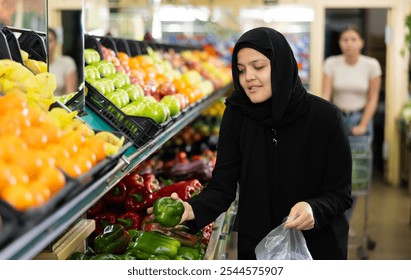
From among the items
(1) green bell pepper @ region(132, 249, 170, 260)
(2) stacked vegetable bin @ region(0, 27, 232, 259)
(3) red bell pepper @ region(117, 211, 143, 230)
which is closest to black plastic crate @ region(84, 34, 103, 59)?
(2) stacked vegetable bin @ region(0, 27, 232, 259)

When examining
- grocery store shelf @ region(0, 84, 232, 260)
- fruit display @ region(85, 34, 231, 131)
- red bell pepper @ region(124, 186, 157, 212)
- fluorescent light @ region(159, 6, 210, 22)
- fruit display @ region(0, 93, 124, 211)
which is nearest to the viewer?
grocery store shelf @ region(0, 84, 232, 260)

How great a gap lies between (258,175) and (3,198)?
1.33 meters

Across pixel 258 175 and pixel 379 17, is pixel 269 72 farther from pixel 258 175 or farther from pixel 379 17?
pixel 379 17

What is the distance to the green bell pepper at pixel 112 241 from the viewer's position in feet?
8.57

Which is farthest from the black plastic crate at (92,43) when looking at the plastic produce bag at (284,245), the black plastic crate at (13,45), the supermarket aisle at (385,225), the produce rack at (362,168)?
the produce rack at (362,168)

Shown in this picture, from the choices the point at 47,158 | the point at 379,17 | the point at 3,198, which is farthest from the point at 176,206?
the point at 379,17

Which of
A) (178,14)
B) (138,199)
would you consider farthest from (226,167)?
(178,14)

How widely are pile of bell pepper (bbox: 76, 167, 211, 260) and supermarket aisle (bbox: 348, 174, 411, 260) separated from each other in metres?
2.54

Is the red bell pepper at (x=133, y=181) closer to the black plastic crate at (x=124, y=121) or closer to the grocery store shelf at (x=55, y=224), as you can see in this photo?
the black plastic crate at (x=124, y=121)

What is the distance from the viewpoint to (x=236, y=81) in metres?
2.48

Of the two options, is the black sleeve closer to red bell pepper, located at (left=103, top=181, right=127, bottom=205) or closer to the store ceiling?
red bell pepper, located at (left=103, top=181, right=127, bottom=205)

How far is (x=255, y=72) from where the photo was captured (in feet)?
7.77

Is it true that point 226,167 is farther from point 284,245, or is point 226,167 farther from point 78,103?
point 78,103

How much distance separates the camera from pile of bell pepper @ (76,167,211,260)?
2.52 metres
